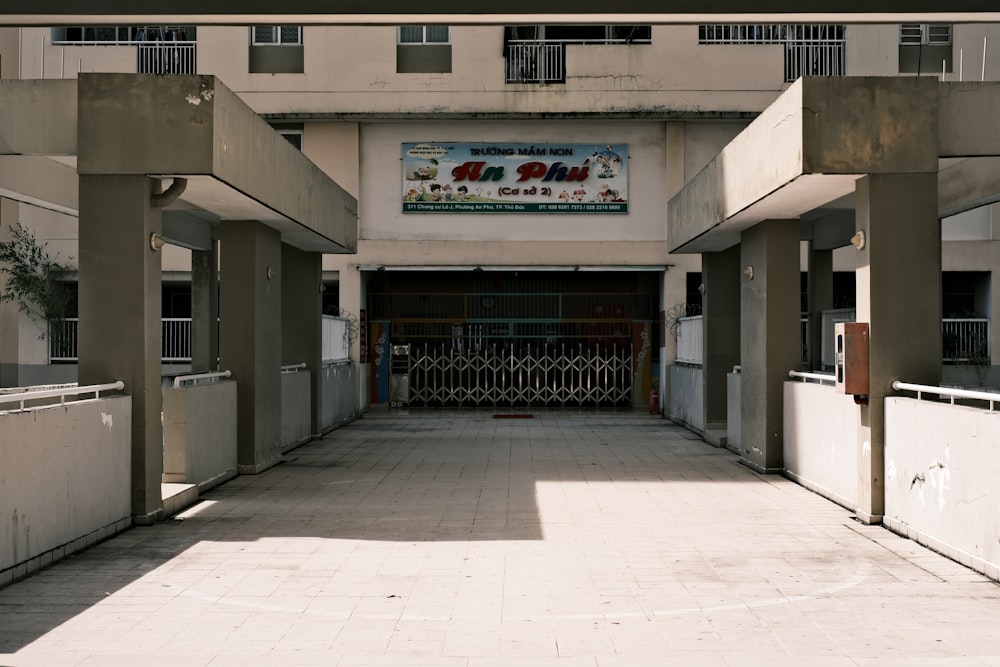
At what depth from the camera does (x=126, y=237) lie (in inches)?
455

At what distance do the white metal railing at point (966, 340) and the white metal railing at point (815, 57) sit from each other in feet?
20.7

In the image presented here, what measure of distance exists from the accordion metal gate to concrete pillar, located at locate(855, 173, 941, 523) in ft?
55.6

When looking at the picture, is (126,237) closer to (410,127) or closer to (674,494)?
(674,494)

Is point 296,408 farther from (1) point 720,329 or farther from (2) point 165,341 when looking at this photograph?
(2) point 165,341

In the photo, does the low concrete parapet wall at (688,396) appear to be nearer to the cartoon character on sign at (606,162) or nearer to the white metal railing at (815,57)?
the cartoon character on sign at (606,162)

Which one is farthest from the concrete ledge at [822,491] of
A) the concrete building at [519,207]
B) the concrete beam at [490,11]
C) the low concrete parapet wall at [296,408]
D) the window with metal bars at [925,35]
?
the window with metal bars at [925,35]

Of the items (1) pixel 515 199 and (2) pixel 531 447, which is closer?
(2) pixel 531 447

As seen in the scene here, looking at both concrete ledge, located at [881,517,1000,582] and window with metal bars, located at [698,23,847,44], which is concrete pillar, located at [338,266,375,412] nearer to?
window with metal bars, located at [698,23,847,44]

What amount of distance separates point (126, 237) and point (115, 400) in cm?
165

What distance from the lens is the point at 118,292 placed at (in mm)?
11531

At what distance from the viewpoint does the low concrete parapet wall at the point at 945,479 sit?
8820 millimetres

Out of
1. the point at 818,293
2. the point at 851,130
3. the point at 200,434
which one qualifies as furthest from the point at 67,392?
the point at 818,293

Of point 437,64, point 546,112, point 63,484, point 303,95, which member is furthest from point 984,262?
point 63,484

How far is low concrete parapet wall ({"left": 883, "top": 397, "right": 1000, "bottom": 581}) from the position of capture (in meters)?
8.82
